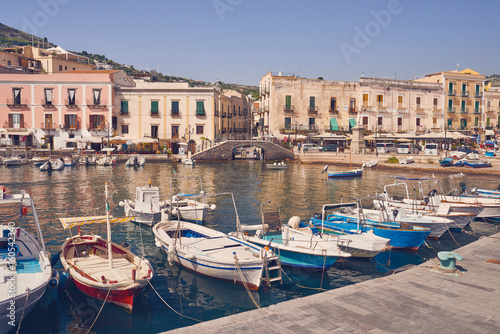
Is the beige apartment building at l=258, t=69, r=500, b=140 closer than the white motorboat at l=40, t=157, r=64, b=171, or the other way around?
the white motorboat at l=40, t=157, r=64, b=171

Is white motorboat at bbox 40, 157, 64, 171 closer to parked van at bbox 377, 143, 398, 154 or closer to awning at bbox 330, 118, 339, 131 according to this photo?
awning at bbox 330, 118, 339, 131

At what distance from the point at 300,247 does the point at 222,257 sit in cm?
294

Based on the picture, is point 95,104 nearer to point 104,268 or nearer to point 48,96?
point 48,96

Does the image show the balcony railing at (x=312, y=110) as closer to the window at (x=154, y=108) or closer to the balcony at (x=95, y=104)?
the window at (x=154, y=108)

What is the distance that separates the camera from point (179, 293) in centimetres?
1341

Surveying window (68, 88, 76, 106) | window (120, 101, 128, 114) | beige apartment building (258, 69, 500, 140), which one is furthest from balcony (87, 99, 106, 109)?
beige apartment building (258, 69, 500, 140)

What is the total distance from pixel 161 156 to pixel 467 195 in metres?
41.9

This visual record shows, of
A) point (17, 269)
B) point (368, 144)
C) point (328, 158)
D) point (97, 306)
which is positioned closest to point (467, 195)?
point (97, 306)

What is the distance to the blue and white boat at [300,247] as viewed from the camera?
47.6 feet

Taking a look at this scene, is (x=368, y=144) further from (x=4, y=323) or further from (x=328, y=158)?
(x=4, y=323)

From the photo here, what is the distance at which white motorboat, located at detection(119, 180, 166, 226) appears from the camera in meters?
21.5

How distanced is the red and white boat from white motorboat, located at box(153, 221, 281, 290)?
1922 millimetres

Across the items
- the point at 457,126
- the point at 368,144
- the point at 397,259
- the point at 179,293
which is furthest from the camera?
the point at 457,126

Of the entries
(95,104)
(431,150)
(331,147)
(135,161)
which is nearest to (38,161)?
(135,161)
